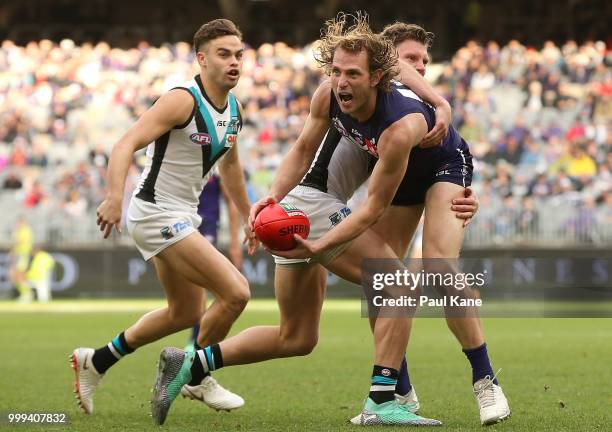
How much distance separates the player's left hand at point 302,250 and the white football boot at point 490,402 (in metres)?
1.19

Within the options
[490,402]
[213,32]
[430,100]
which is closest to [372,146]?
[430,100]

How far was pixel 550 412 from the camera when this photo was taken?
22.7ft

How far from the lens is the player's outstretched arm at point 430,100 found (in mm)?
6477

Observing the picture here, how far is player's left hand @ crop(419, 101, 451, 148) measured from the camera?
6461 millimetres

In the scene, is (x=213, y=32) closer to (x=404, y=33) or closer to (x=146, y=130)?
(x=146, y=130)

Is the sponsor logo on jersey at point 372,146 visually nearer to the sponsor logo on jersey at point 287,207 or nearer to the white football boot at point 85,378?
the sponsor logo on jersey at point 287,207

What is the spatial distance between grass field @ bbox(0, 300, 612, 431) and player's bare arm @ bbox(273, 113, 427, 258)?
1.00 m

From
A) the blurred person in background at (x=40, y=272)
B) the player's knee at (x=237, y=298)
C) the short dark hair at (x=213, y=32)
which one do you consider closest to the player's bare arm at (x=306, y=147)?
the player's knee at (x=237, y=298)

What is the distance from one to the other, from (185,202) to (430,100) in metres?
1.74

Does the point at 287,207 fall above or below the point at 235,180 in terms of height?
below

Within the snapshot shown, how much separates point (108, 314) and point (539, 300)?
7.04m

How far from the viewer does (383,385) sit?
6305 millimetres

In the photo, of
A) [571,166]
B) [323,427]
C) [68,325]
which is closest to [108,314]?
[68,325]

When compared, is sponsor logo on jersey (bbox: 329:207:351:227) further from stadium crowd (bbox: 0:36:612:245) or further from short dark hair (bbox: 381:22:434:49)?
stadium crowd (bbox: 0:36:612:245)
